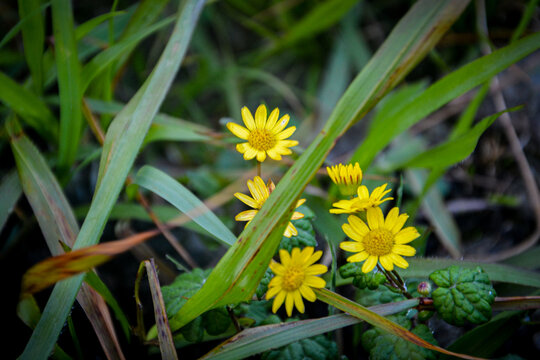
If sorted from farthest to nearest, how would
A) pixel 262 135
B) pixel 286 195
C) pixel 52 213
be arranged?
pixel 52 213 < pixel 262 135 < pixel 286 195

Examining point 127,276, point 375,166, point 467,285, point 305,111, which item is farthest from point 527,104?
point 127,276

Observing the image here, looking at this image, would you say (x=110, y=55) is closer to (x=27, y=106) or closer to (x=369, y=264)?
(x=27, y=106)

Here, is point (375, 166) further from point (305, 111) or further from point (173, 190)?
point (173, 190)

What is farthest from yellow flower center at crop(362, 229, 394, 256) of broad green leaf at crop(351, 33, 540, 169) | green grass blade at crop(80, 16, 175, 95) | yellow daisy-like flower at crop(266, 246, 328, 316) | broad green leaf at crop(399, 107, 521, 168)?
green grass blade at crop(80, 16, 175, 95)

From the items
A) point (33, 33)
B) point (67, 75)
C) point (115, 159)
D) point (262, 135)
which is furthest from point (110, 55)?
point (262, 135)

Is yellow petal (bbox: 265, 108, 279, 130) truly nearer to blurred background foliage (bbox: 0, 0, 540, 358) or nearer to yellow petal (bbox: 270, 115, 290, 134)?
yellow petal (bbox: 270, 115, 290, 134)
